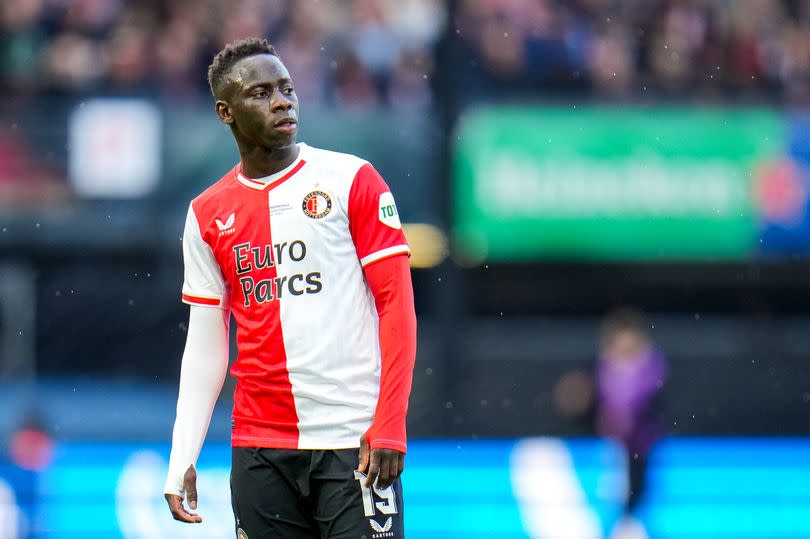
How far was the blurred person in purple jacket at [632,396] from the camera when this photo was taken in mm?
8664

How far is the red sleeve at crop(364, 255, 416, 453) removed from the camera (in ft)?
10.6

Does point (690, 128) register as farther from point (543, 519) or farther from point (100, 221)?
point (100, 221)

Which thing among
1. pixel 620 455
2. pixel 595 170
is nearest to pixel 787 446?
pixel 620 455

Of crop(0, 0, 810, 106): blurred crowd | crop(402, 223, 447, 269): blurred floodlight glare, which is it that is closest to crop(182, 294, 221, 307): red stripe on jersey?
crop(402, 223, 447, 269): blurred floodlight glare

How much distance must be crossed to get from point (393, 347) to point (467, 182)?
8.85m

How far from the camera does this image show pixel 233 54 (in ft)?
11.4

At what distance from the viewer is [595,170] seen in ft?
39.2

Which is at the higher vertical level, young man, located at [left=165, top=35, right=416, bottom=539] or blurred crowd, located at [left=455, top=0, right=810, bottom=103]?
blurred crowd, located at [left=455, top=0, right=810, bottom=103]

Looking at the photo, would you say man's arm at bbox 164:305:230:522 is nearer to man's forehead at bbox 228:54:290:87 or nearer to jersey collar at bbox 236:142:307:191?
jersey collar at bbox 236:142:307:191

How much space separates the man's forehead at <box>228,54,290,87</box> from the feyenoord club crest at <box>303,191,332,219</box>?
33 cm

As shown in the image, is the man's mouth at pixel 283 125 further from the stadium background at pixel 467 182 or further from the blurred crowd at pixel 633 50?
the blurred crowd at pixel 633 50

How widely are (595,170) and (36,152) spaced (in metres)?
5.00

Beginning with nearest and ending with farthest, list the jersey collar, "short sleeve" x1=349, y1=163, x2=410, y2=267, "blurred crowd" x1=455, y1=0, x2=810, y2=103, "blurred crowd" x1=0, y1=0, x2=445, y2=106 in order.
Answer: "short sleeve" x1=349, y1=163, x2=410, y2=267 < the jersey collar < "blurred crowd" x1=0, y1=0, x2=445, y2=106 < "blurred crowd" x1=455, y1=0, x2=810, y2=103

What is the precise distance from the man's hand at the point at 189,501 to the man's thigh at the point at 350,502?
14.4 inches
